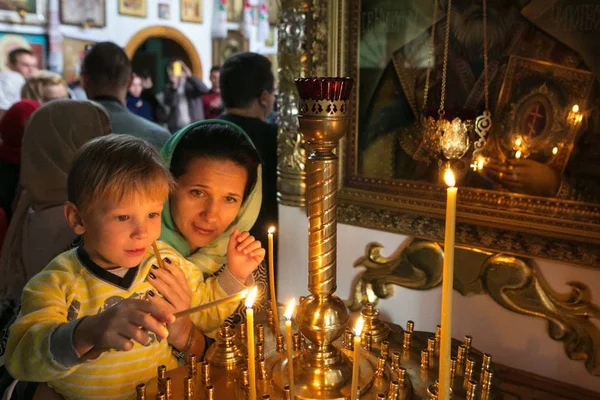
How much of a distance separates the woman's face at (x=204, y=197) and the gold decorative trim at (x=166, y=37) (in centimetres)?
510

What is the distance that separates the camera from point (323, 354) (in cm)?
90

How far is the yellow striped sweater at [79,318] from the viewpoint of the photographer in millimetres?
875

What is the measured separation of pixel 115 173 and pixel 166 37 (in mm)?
5870

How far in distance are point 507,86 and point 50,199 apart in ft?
4.47

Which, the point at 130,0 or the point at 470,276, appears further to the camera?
the point at 130,0

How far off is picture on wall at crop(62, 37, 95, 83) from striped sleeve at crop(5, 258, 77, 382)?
189 inches

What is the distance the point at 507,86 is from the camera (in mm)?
1273

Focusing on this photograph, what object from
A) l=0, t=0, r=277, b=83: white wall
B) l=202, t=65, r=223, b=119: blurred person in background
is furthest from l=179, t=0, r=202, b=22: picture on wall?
l=202, t=65, r=223, b=119: blurred person in background

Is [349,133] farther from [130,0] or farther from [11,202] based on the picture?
[130,0]

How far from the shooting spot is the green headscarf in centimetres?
122

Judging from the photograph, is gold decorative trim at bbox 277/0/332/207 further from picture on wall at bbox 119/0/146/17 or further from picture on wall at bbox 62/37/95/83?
picture on wall at bbox 119/0/146/17

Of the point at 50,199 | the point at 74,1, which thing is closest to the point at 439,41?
the point at 50,199

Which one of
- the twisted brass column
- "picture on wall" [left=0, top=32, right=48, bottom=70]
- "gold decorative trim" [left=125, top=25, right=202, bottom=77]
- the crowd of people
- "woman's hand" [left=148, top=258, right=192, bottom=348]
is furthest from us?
"gold decorative trim" [left=125, top=25, right=202, bottom=77]

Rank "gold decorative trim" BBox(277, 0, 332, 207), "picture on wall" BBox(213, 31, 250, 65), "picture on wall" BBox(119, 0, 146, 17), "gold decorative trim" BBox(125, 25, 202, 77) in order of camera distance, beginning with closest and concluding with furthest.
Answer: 1. "gold decorative trim" BBox(277, 0, 332, 207)
2. "picture on wall" BBox(119, 0, 146, 17)
3. "gold decorative trim" BBox(125, 25, 202, 77)
4. "picture on wall" BBox(213, 31, 250, 65)
